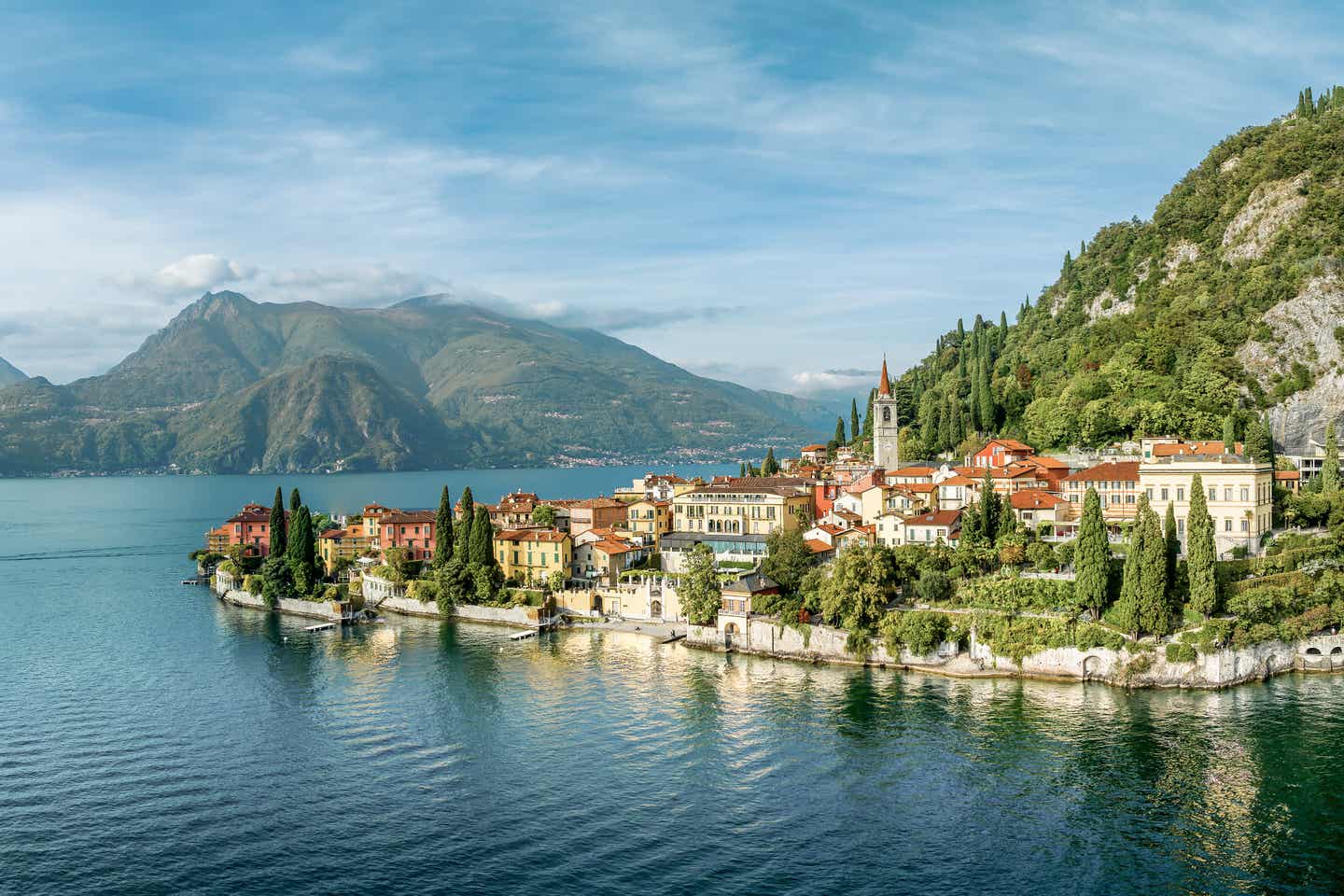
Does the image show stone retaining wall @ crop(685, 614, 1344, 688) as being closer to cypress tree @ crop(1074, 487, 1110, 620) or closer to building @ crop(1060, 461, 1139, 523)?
cypress tree @ crop(1074, 487, 1110, 620)

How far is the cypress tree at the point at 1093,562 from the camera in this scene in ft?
169

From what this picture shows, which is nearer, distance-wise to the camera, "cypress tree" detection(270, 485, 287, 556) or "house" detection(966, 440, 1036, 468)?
"house" detection(966, 440, 1036, 468)

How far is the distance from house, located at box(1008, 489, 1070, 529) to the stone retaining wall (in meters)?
16.1

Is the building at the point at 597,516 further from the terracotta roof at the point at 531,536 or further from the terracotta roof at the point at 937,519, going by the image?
the terracotta roof at the point at 937,519

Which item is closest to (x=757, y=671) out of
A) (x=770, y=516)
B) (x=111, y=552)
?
(x=770, y=516)

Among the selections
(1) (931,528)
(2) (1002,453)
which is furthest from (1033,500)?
(2) (1002,453)

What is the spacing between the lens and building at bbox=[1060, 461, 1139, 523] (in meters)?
65.4

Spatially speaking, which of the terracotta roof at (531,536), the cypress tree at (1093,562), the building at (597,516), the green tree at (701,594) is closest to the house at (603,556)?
the terracotta roof at (531,536)

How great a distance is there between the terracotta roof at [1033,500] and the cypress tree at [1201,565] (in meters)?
14.9

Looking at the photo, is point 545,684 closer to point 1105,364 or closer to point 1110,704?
point 1110,704

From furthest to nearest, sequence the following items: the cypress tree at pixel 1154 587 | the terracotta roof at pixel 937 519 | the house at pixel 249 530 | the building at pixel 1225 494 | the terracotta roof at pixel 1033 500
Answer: the house at pixel 249 530 → the terracotta roof at pixel 1033 500 → the terracotta roof at pixel 937 519 → the building at pixel 1225 494 → the cypress tree at pixel 1154 587

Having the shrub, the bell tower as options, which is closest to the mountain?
the bell tower

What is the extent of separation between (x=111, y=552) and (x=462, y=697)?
88964 mm

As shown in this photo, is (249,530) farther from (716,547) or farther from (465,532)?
(716,547)
